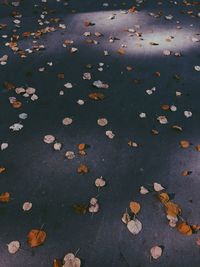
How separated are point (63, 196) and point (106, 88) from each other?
2.14m

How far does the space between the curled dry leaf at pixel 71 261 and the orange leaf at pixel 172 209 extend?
3.50ft

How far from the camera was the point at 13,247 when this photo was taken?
299 centimetres

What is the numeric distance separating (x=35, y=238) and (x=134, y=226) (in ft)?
3.17

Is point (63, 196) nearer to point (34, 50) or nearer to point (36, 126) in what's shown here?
point (36, 126)

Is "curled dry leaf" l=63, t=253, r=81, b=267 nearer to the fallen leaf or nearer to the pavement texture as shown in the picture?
the pavement texture

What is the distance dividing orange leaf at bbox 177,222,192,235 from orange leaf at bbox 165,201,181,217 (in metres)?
0.13

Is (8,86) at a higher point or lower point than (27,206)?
higher

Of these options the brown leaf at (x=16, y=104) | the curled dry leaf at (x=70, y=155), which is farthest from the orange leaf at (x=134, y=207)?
the brown leaf at (x=16, y=104)

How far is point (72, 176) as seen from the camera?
370 centimetres

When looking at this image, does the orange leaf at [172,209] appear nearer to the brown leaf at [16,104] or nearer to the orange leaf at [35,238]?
the orange leaf at [35,238]

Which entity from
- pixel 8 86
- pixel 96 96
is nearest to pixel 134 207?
pixel 96 96

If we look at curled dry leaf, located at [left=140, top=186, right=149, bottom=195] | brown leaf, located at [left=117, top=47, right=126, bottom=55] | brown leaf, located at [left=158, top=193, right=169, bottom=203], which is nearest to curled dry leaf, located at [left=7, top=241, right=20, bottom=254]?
curled dry leaf, located at [left=140, top=186, right=149, bottom=195]

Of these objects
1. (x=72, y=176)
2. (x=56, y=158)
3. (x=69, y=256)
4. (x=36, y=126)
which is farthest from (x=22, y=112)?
(x=69, y=256)

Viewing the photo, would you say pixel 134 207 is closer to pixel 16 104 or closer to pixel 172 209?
pixel 172 209
